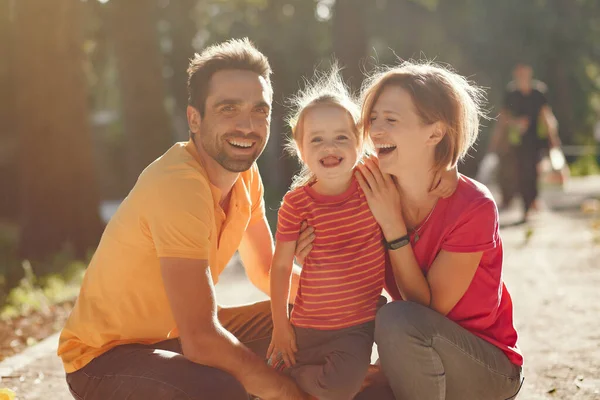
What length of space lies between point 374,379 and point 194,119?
1517 mm

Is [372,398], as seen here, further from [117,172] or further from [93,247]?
[117,172]

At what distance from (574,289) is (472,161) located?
19.8 metres

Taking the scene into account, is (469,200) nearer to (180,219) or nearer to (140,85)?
(180,219)

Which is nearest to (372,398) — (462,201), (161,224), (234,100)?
(462,201)

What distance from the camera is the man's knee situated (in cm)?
340

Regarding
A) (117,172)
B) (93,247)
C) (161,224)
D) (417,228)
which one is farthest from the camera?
(117,172)

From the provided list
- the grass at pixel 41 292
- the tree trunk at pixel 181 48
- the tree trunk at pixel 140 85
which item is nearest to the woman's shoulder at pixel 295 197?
the grass at pixel 41 292

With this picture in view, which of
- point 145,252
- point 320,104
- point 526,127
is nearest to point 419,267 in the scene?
point 320,104

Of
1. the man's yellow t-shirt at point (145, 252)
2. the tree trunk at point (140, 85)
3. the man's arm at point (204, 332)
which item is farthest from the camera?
the tree trunk at point (140, 85)

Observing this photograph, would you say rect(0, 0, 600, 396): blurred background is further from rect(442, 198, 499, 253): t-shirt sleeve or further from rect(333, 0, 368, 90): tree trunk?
rect(442, 198, 499, 253): t-shirt sleeve

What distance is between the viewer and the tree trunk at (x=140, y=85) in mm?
13977

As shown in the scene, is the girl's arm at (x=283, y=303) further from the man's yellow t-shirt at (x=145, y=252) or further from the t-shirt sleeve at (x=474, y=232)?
the t-shirt sleeve at (x=474, y=232)

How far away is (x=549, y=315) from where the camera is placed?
6.33 metres

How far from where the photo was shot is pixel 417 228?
12.3 ft
